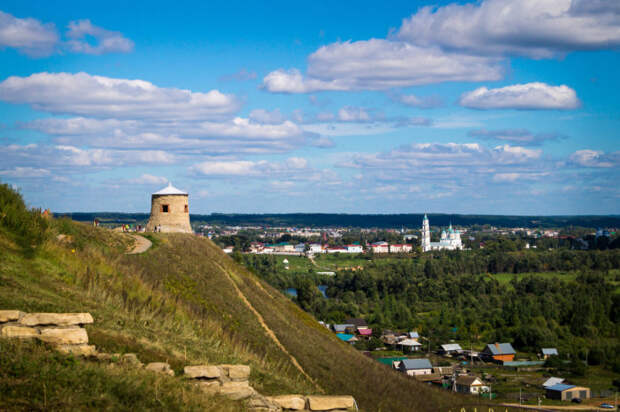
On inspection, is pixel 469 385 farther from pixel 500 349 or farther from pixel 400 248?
pixel 400 248

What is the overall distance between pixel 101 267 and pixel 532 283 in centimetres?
8277

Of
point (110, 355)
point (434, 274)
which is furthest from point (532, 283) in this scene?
point (110, 355)

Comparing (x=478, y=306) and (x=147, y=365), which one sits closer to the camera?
(x=147, y=365)

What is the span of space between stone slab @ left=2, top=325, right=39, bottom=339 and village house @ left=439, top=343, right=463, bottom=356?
5566cm

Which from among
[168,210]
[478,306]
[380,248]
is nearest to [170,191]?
[168,210]

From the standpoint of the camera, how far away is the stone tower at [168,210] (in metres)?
35.8

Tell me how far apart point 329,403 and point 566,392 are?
3660 cm

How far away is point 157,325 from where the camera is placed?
16.0 m

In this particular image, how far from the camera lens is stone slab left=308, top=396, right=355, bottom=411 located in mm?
10516

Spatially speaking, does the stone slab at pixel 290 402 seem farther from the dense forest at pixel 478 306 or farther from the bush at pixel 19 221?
the dense forest at pixel 478 306

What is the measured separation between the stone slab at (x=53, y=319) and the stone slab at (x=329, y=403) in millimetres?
3899

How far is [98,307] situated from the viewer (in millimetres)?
14344

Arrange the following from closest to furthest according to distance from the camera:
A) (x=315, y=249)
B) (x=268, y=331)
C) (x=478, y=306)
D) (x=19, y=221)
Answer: (x=19, y=221) < (x=268, y=331) < (x=478, y=306) < (x=315, y=249)

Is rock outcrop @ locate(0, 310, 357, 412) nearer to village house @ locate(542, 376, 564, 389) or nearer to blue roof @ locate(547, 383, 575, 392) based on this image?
blue roof @ locate(547, 383, 575, 392)
